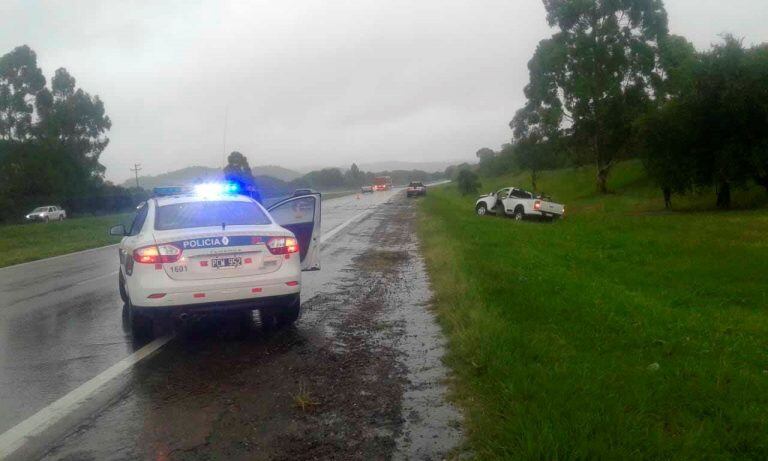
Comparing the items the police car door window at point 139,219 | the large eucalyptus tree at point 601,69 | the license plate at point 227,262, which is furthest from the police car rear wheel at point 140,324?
the large eucalyptus tree at point 601,69

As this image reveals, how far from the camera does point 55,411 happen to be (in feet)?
16.4

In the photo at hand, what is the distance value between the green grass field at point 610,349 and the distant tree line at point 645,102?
47.5ft

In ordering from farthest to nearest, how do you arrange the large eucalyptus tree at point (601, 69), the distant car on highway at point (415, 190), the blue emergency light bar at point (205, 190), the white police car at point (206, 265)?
the distant car on highway at point (415, 190) → the large eucalyptus tree at point (601, 69) → the blue emergency light bar at point (205, 190) → the white police car at point (206, 265)

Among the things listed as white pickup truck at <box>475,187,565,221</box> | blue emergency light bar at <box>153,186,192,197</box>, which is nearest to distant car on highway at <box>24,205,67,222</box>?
white pickup truck at <box>475,187,565,221</box>

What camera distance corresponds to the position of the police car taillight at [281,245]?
23.1 feet

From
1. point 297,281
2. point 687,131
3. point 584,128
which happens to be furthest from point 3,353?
point 584,128

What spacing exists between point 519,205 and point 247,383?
24.6m

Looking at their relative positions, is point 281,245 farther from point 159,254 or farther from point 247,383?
point 247,383

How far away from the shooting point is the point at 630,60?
40.1 m

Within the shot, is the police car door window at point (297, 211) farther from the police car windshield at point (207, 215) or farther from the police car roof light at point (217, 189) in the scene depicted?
the police car windshield at point (207, 215)

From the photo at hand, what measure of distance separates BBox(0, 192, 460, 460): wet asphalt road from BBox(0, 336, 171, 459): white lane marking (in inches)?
3.6

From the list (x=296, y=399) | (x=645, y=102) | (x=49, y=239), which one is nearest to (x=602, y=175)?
(x=645, y=102)

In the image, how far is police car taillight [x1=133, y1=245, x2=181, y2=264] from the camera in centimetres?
665

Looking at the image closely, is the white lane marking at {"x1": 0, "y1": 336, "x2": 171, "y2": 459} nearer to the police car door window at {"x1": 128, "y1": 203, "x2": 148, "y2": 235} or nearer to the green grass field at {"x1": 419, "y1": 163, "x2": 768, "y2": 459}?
the police car door window at {"x1": 128, "y1": 203, "x2": 148, "y2": 235}
